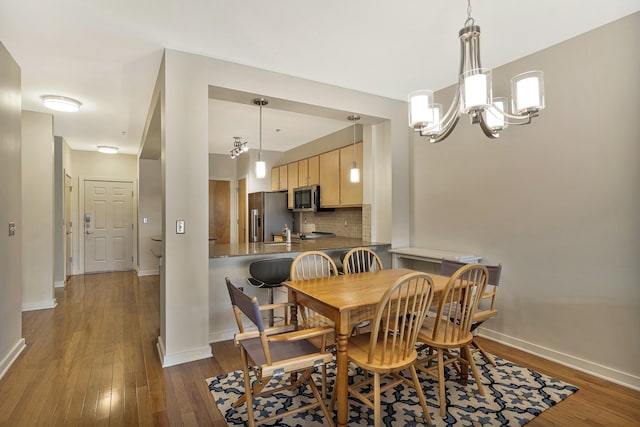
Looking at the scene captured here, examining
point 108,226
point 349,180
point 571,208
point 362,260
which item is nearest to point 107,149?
point 108,226

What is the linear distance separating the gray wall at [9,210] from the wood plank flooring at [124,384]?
221 millimetres

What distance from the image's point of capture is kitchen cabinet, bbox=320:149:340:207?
4785 millimetres

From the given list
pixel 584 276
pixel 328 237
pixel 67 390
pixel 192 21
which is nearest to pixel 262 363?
pixel 67 390

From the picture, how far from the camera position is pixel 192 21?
2.32 meters

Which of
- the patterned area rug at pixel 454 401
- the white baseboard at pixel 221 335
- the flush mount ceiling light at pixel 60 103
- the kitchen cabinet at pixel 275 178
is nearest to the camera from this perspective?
the patterned area rug at pixel 454 401

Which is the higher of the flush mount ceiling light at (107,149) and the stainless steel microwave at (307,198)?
the flush mount ceiling light at (107,149)

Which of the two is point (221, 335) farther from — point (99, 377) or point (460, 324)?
point (460, 324)

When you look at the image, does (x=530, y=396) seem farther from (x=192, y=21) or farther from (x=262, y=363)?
(x=192, y=21)

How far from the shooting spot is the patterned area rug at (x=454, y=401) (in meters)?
1.93

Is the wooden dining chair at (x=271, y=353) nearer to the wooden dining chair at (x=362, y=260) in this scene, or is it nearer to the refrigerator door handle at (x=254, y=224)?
the wooden dining chair at (x=362, y=260)

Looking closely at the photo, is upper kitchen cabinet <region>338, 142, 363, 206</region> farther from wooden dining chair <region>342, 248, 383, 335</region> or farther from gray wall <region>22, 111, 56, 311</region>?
Result: gray wall <region>22, 111, 56, 311</region>

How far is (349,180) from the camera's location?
4539 millimetres

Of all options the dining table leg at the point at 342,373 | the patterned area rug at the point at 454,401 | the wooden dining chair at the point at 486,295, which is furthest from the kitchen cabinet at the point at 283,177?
the dining table leg at the point at 342,373

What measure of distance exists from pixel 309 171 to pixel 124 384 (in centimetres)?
386
